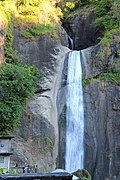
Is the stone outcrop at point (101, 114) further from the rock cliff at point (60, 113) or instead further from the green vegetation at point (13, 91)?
the green vegetation at point (13, 91)

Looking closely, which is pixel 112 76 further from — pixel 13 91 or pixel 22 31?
pixel 22 31

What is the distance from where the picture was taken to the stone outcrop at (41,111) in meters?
18.9

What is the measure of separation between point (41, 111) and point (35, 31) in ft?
21.5

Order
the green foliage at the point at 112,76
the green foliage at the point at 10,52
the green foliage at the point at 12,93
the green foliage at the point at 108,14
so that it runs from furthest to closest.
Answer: the green foliage at the point at 108,14, the green foliage at the point at 10,52, the green foliage at the point at 112,76, the green foliage at the point at 12,93

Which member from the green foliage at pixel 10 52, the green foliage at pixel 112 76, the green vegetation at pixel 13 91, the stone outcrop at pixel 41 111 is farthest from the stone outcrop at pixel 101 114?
the green foliage at pixel 10 52

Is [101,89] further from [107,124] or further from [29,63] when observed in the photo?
[29,63]

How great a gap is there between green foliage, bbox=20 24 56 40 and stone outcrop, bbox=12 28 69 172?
0.33 m

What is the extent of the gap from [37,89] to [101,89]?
14.2ft

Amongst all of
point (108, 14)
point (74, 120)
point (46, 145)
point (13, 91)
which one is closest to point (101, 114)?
point (74, 120)

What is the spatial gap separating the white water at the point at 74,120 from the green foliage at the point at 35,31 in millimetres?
2972

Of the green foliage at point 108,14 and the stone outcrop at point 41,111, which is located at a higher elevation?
the green foliage at point 108,14

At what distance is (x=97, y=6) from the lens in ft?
93.1

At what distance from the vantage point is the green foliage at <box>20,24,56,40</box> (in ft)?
76.1

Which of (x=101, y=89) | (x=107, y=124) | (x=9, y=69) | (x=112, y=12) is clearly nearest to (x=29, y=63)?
(x=9, y=69)
